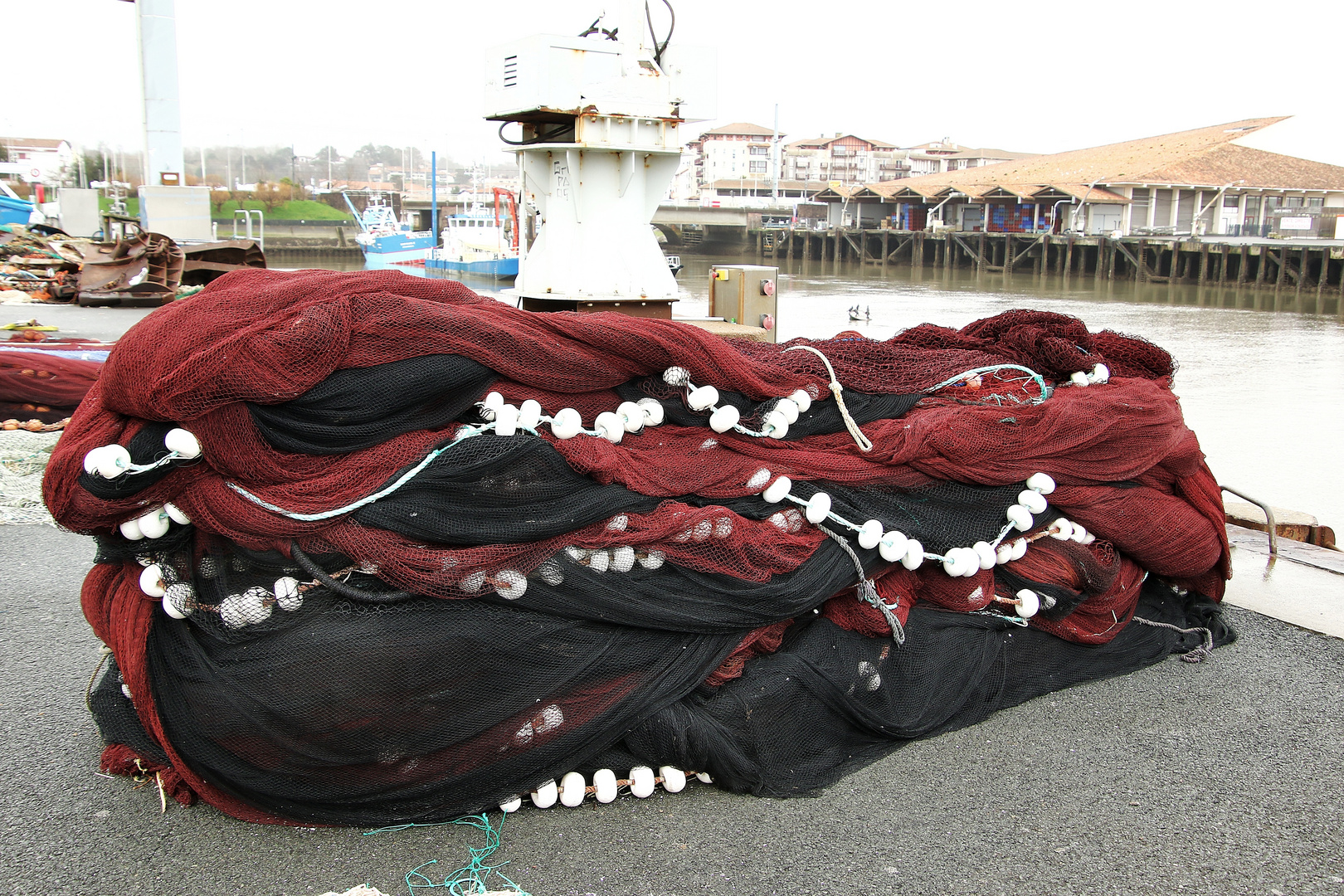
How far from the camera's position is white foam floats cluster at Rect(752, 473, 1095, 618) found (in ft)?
8.57

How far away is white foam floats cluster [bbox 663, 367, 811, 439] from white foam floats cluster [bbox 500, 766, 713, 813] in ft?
3.10

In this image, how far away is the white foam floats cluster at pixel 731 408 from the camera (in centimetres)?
261

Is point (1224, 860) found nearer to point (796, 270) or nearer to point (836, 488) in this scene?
point (836, 488)

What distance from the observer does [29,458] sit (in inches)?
205

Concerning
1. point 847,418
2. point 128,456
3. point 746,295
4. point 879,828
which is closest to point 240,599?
point 128,456

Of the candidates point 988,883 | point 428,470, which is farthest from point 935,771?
point 428,470

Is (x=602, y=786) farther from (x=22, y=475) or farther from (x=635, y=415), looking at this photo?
(x=22, y=475)

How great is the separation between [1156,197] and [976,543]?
6188cm

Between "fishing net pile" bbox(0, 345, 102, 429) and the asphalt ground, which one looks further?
"fishing net pile" bbox(0, 345, 102, 429)

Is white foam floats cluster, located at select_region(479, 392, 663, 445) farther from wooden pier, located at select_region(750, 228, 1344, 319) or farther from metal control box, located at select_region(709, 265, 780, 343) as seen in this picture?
wooden pier, located at select_region(750, 228, 1344, 319)

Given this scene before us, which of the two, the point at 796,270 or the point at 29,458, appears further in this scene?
the point at 796,270

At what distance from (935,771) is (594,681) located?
994 mm

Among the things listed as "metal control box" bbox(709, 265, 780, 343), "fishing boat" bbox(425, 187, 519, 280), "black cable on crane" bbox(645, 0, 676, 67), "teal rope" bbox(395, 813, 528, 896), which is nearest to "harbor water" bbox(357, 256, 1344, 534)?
"fishing boat" bbox(425, 187, 519, 280)

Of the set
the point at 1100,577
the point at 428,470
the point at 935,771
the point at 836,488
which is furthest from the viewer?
the point at 1100,577
